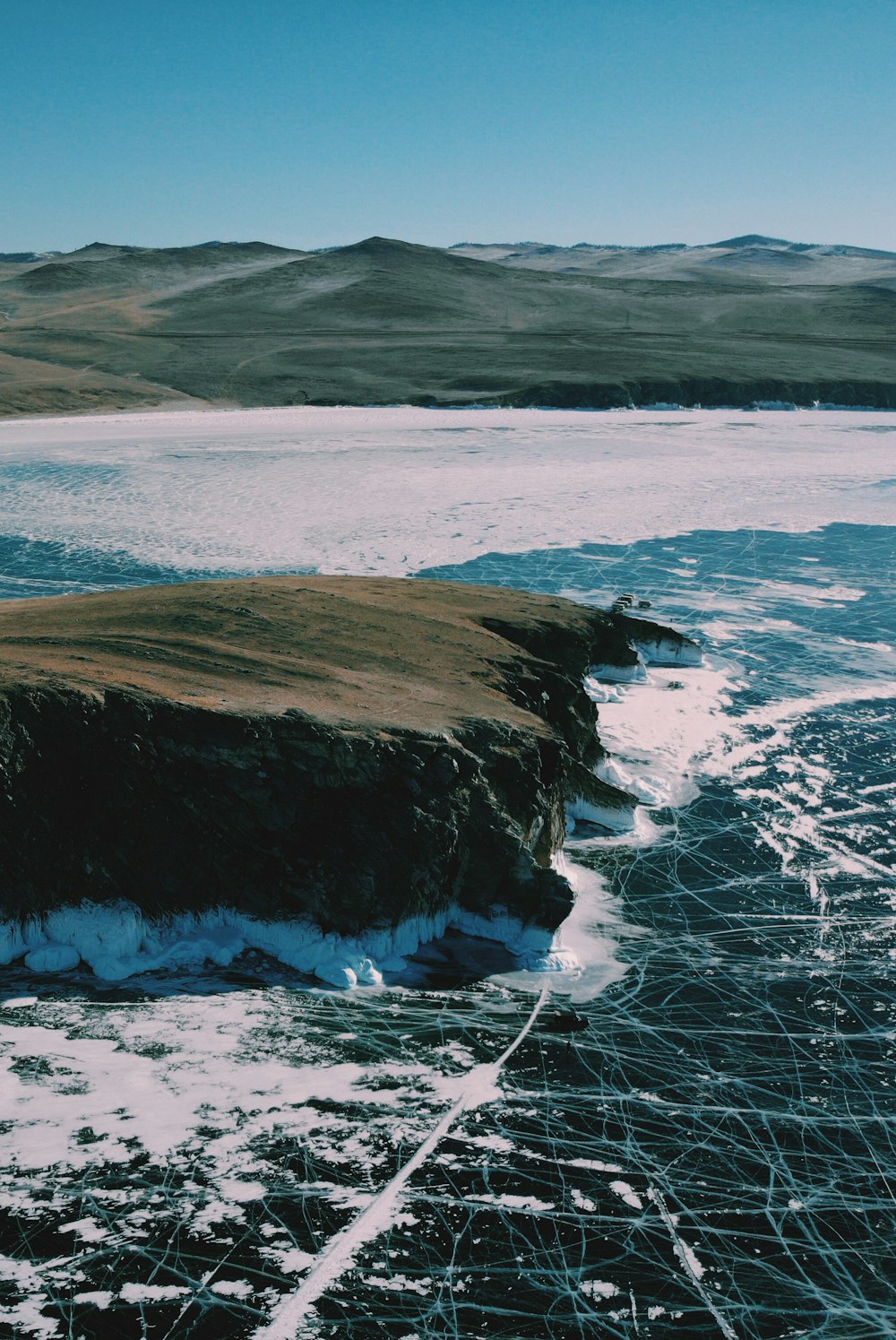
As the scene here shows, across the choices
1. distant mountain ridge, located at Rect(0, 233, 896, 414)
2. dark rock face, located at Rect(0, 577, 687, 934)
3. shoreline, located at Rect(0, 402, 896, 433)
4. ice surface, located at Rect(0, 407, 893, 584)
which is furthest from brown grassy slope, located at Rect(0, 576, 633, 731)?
distant mountain ridge, located at Rect(0, 233, 896, 414)

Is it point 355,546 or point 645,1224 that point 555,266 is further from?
point 645,1224

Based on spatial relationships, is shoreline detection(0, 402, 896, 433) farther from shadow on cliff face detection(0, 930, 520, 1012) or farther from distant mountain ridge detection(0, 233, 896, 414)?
shadow on cliff face detection(0, 930, 520, 1012)

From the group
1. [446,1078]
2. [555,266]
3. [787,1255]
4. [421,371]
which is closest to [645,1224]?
[787,1255]

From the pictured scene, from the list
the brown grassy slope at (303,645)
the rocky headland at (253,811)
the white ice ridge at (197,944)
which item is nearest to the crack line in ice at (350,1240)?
the white ice ridge at (197,944)

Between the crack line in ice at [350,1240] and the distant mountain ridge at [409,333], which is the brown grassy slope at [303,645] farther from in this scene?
the distant mountain ridge at [409,333]

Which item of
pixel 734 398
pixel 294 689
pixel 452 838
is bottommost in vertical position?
pixel 452 838
